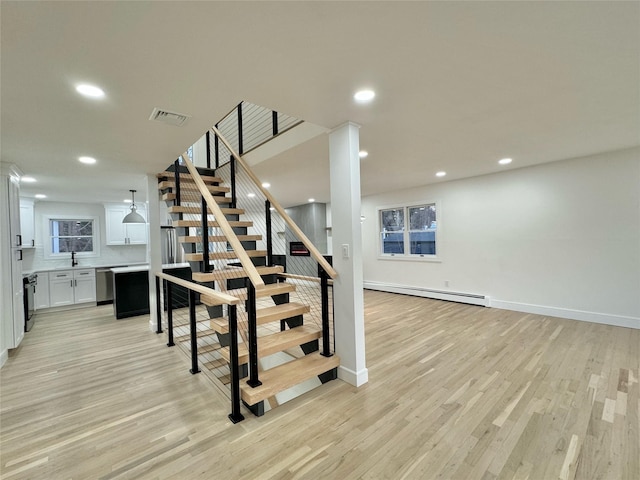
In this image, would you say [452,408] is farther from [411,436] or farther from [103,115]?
[103,115]

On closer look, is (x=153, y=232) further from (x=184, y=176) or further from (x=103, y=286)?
(x=103, y=286)

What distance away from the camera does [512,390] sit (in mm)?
2525

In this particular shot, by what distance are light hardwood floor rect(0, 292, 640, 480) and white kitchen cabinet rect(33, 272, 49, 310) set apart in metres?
2.80

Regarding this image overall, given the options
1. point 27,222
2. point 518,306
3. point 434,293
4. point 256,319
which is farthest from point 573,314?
point 27,222

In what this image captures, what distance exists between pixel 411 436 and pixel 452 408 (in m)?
0.52

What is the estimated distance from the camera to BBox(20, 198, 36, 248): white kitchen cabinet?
19.1ft

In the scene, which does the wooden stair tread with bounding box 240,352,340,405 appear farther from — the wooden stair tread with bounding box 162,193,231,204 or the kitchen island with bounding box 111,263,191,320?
the kitchen island with bounding box 111,263,191,320

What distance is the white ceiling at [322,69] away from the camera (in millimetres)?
1386

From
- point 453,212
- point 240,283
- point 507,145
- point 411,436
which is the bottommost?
point 411,436

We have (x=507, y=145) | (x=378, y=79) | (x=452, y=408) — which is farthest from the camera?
(x=507, y=145)

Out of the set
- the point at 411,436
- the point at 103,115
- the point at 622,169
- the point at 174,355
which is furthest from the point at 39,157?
the point at 622,169

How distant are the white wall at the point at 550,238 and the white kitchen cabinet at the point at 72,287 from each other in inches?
293

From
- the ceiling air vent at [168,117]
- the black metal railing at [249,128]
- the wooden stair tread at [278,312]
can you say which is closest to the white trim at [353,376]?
the wooden stair tread at [278,312]

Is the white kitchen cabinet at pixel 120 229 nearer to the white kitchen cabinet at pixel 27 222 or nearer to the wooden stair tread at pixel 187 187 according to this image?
the white kitchen cabinet at pixel 27 222
